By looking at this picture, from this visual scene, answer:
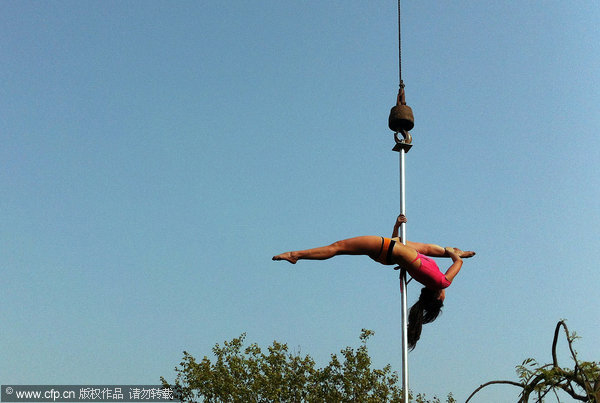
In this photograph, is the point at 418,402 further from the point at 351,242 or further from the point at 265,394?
the point at 351,242

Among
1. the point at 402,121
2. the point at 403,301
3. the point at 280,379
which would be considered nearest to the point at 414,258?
the point at 403,301

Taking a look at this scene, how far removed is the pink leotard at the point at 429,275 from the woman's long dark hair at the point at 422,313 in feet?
0.72

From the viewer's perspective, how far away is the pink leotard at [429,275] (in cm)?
736

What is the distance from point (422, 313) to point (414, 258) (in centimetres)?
82

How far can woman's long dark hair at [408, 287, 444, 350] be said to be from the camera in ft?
25.2

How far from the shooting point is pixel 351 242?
23.5 feet

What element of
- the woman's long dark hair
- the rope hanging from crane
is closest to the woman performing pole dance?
the woman's long dark hair

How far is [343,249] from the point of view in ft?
23.4

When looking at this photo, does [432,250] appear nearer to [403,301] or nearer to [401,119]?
[403,301]

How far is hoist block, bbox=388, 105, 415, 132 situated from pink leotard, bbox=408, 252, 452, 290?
5.29ft

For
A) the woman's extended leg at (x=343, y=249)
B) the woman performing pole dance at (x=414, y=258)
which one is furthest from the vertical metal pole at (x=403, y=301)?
the woman's extended leg at (x=343, y=249)

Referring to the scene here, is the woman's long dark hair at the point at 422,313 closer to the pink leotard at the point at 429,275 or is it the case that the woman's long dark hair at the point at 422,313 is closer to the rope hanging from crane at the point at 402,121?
the pink leotard at the point at 429,275

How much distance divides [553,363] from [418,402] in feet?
45.7

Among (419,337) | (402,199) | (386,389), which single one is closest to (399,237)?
(402,199)
